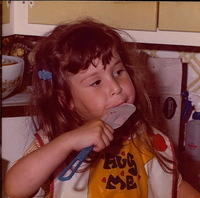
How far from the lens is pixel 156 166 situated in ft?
3.54

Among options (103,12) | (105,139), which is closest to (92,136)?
(105,139)

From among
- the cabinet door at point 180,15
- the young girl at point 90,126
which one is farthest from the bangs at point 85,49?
the cabinet door at point 180,15

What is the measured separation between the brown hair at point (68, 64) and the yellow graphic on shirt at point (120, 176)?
0.06 meters

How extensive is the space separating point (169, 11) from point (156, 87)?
409mm

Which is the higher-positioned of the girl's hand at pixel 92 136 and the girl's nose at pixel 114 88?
the girl's nose at pixel 114 88

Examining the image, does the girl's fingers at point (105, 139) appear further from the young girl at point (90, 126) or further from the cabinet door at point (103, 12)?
the cabinet door at point (103, 12)

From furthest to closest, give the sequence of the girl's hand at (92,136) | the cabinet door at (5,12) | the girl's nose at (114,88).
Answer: the cabinet door at (5,12)
the girl's nose at (114,88)
the girl's hand at (92,136)

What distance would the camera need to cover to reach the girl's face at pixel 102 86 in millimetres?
965

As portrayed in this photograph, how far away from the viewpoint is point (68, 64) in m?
1.00

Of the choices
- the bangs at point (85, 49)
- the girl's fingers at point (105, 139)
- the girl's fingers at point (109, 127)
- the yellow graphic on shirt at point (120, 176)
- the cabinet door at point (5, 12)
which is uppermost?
the cabinet door at point (5, 12)

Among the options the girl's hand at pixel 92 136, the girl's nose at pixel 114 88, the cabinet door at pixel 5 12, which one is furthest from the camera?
the cabinet door at pixel 5 12

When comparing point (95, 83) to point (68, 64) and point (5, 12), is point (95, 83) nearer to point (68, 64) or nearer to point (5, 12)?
point (68, 64)

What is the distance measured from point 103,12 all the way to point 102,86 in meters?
0.18

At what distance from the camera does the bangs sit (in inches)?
38.6
